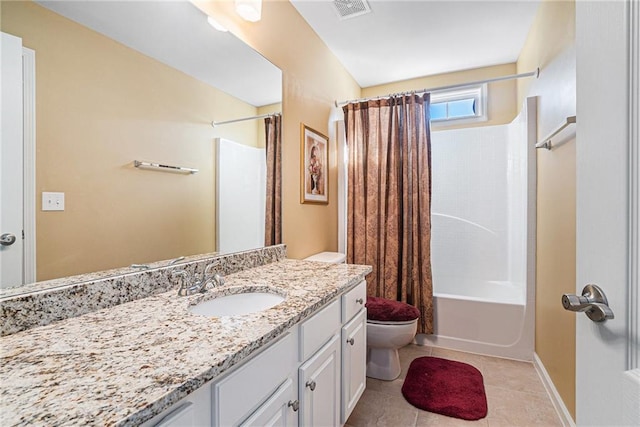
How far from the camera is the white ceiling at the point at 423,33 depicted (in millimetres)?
2143

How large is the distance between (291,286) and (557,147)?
1.71m

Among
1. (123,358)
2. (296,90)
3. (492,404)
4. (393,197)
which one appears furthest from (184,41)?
(492,404)

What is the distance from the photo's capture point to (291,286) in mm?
1262

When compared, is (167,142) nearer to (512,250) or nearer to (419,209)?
(419,209)

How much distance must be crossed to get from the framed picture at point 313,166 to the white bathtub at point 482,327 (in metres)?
1.32

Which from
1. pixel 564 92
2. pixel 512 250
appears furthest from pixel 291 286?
pixel 512 250

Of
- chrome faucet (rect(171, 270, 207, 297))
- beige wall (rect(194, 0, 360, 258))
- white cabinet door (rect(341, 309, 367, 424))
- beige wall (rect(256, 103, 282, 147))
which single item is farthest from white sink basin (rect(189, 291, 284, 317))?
beige wall (rect(256, 103, 282, 147))

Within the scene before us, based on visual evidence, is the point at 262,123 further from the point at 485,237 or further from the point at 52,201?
the point at 485,237

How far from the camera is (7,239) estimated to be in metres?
0.76

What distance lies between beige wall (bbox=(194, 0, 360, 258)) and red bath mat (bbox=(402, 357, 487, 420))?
1.14 m

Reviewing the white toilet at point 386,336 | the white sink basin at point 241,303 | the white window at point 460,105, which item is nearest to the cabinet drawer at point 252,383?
the white sink basin at point 241,303

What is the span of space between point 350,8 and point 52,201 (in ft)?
7.12

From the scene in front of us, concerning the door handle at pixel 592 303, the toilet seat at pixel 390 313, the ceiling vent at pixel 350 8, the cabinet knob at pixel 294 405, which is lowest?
the toilet seat at pixel 390 313

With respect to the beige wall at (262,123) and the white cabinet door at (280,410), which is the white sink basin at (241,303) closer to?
the white cabinet door at (280,410)
